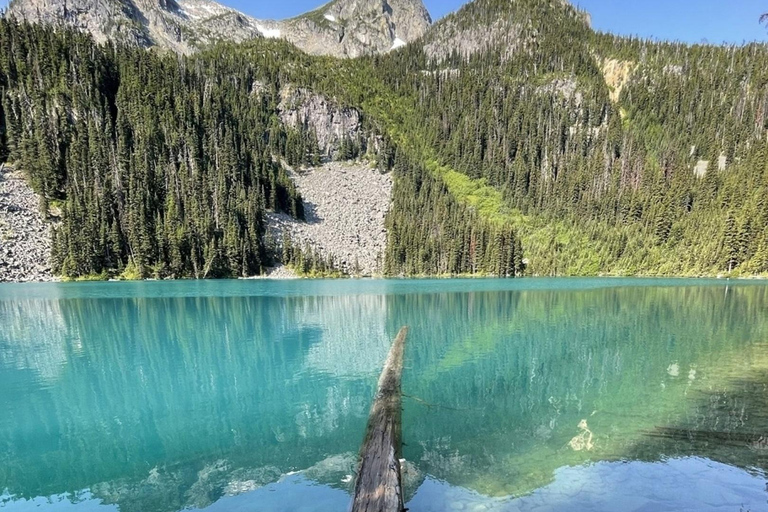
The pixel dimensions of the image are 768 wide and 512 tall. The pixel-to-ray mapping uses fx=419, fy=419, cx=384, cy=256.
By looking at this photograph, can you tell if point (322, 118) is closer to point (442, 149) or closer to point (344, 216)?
point (442, 149)

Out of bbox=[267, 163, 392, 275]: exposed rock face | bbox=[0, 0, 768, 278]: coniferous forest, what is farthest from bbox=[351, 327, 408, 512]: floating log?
bbox=[267, 163, 392, 275]: exposed rock face

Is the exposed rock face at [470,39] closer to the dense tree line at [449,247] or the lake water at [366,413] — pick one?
the dense tree line at [449,247]

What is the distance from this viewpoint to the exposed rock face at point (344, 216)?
97.6 metres

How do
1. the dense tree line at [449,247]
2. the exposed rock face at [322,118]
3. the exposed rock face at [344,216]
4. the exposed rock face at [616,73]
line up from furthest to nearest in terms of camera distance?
the exposed rock face at [616,73] → the exposed rock face at [322,118] → the exposed rock face at [344,216] → the dense tree line at [449,247]

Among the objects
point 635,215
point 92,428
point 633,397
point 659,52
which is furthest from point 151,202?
point 659,52

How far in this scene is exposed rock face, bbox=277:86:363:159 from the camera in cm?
14225

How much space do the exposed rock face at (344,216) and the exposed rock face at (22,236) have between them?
4091 cm

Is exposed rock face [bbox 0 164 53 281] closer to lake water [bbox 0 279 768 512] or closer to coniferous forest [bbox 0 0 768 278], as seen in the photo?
coniferous forest [bbox 0 0 768 278]

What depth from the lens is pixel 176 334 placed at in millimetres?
23906

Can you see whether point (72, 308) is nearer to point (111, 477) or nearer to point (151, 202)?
point (111, 477)

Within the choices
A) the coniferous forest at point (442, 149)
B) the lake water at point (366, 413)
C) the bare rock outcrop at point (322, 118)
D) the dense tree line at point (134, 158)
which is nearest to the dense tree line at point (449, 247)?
the coniferous forest at point (442, 149)

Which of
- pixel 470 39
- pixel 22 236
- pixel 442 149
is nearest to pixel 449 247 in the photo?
pixel 442 149

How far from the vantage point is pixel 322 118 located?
144 metres

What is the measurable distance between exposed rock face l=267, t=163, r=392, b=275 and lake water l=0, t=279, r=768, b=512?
72176mm
